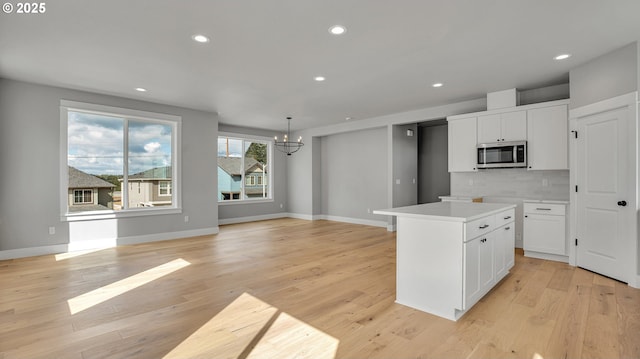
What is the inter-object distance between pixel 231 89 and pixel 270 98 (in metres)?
0.82

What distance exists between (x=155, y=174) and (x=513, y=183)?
668 cm

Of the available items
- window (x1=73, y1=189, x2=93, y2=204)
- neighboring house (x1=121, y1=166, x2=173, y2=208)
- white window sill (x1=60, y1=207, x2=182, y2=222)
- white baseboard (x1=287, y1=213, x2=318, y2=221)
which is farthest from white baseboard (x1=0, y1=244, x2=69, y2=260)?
white baseboard (x1=287, y1=213, x2=318, y2=221)

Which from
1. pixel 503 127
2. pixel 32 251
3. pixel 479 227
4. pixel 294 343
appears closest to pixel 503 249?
pixel 479 227

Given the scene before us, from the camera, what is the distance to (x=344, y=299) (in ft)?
10.1

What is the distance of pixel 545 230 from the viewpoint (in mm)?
4543

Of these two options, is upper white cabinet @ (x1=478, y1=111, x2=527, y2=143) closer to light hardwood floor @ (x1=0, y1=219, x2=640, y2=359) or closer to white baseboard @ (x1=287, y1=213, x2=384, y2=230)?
light hardwood floor @ (x1=0, y1=219, x2=640, y2=359)

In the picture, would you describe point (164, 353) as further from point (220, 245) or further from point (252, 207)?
point (252, 207)

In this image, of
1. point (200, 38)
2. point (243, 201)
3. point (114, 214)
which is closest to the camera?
point (200, 38)

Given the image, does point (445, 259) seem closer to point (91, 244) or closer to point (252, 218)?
point (91, 244)

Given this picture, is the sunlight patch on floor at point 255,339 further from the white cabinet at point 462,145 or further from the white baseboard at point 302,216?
the white baseboard at point 302,216

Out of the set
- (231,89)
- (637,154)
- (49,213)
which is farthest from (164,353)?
(637,154)

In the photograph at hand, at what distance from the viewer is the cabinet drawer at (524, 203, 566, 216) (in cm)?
442

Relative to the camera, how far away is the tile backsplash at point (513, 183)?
4.81 metres

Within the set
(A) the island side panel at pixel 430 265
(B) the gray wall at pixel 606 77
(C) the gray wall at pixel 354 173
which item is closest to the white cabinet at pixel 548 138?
(B) the gray wall at pixel 606 77
